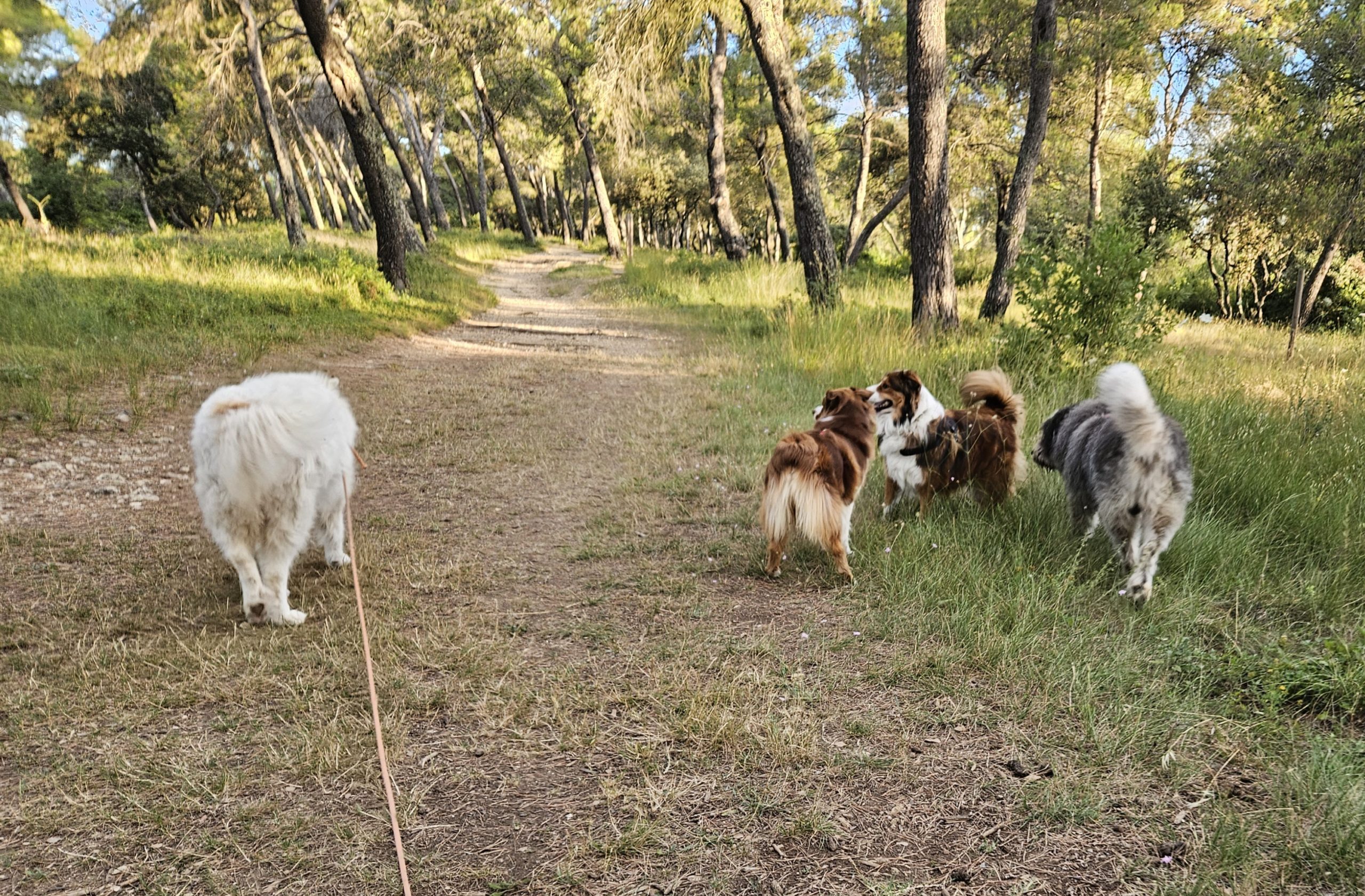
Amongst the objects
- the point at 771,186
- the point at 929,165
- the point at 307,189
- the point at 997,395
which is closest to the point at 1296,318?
the point at 929,165

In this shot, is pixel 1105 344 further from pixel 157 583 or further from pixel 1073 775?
pixel 157 583

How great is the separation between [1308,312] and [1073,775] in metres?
17.9

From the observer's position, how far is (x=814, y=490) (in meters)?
3.70

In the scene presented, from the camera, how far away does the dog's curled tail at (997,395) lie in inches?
185

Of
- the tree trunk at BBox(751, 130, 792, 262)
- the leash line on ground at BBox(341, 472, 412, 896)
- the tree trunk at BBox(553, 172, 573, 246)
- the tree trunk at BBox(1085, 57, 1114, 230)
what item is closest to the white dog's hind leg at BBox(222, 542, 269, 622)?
the leash line on ground at BBox(341, 472, 412, 896)

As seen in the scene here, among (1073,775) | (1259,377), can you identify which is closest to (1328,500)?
(1073,775)

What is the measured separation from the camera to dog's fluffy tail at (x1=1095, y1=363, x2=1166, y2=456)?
11.4 ft

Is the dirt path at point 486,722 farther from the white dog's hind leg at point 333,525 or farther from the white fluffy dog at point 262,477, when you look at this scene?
the white fluffy dog at point 262,477

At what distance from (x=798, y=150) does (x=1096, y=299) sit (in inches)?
237

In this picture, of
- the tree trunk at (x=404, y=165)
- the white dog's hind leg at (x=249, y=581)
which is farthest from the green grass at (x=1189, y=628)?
the tree trunk at (x=404, y=165)

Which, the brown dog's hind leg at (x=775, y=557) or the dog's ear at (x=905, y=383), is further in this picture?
the dog's ear at (x=905, y=383)

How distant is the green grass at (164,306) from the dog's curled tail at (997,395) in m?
7.25

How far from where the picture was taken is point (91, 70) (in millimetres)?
14391

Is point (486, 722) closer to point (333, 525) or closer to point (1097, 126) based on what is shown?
point (333, 525)
